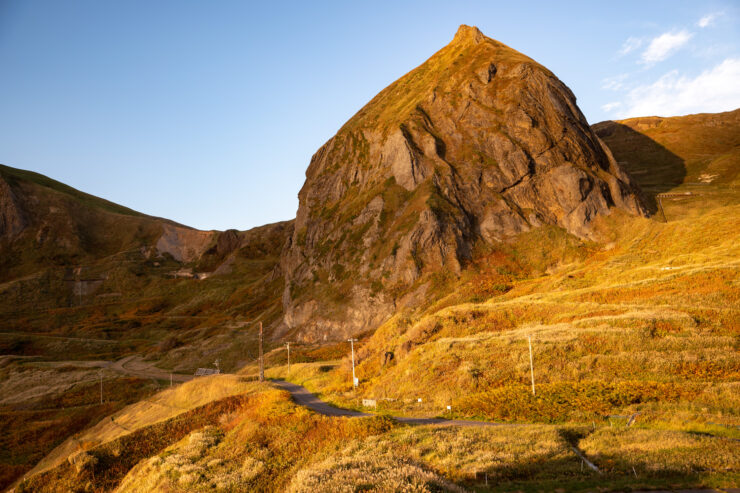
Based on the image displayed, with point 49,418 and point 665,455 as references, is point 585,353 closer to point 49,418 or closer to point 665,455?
point 665,455

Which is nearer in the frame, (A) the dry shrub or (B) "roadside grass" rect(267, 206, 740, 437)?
(A) the dry shrub

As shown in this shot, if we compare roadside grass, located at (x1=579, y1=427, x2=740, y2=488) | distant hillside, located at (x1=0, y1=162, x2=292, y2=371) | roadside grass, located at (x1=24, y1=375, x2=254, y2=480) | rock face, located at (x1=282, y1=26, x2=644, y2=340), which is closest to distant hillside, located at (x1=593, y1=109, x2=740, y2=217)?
rock face, located at (x1=282, y1=26, x2=644, y2=340)

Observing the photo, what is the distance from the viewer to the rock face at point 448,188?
71.5 meters

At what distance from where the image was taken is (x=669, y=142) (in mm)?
152375

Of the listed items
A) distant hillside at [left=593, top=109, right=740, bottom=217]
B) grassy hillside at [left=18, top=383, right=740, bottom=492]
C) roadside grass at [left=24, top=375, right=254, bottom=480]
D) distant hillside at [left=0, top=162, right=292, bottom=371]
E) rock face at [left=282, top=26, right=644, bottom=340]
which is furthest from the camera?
distant hillside at [left=0, top=162, right=292, bottom=371]

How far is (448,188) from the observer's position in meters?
77.9

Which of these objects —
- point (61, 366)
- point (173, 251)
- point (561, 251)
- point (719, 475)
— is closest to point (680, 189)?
point (561, 251)

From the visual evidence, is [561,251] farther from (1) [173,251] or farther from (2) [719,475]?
(1) [173,251]

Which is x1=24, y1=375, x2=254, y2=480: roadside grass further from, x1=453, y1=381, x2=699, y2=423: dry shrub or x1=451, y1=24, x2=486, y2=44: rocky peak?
x1=451, y1=24, x2=486, y2=44: rocky peak

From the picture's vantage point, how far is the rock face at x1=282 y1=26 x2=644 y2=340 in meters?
71.5

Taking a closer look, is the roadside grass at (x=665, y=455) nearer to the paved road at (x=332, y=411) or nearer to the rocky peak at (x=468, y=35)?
the paved road at (x=332, y=411)

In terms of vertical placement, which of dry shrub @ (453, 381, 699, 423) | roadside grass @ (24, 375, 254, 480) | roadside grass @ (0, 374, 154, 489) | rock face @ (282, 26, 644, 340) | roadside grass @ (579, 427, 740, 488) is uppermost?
rock face @ (282, 26, 644, 340)

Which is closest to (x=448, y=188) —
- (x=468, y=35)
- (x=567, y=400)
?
(x=567, y=400)

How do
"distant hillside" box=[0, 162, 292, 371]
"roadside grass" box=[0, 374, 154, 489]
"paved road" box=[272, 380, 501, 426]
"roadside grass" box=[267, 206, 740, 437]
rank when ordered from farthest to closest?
"distant hillside" box=[0, 162, 292, 371] → "roadside grass" box=[0, 374, 154, 489] → "paved road" box=[272, 380, 501, 426] → "roadside grass" box=[267, 206, 740, 437]
